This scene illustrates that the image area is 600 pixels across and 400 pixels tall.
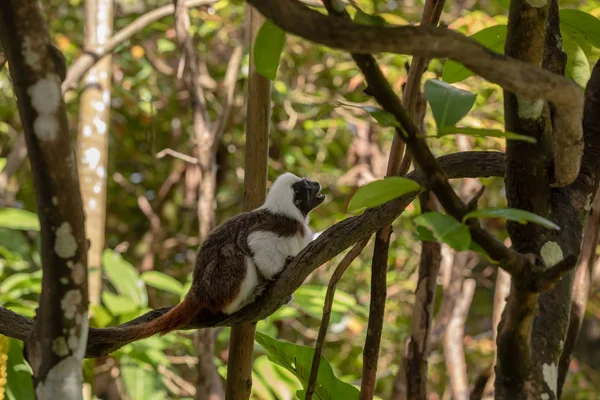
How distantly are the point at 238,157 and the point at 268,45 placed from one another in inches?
140

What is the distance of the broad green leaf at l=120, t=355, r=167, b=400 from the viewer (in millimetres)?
2574

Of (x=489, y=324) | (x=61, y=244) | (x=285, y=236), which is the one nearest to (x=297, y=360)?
(x=285, y=236)

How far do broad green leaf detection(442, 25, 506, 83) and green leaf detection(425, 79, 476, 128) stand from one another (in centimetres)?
22

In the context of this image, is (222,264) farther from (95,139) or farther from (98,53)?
(98,53)

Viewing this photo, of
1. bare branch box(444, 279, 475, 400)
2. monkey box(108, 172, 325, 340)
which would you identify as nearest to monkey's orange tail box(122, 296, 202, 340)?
monkey box(108, 172, 325, 340)

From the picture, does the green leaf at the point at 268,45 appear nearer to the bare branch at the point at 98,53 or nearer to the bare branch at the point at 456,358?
the bare branch at the point at 98,53

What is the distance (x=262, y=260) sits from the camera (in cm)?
194

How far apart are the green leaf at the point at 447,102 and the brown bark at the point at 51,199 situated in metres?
0.39

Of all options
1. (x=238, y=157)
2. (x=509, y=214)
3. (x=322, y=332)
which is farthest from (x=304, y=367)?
(x=238, y=157)

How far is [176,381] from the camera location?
3521 mm

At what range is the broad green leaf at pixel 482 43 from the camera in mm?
1044

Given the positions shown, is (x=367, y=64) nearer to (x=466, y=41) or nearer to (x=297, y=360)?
(x=466, y=41)

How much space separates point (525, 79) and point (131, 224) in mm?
4644

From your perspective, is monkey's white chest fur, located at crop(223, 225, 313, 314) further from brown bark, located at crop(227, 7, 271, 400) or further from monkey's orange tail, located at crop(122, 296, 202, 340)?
brown bark, located at crop(227, 7, 271, 400)
